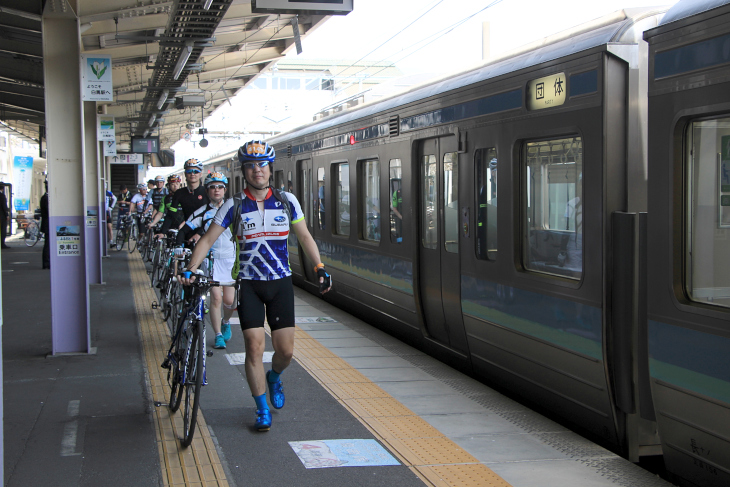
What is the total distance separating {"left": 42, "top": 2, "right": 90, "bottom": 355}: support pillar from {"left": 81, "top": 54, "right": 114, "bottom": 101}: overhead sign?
280cm

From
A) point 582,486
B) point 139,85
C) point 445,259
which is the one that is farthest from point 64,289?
point 139,85

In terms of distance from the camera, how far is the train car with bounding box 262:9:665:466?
4395mm

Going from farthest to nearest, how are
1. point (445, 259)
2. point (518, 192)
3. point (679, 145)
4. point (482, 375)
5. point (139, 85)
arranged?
1. point (139, 85)
2. point (445, 259)
3. point (482, 375)
4. point (518, 192)
5. point (679, 145)

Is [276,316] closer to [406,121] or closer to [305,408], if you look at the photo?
[305,408]

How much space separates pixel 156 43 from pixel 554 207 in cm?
1087

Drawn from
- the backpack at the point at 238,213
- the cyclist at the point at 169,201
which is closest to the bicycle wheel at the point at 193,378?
the backpack at the point at 238,213

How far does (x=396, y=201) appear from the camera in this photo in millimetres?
8000

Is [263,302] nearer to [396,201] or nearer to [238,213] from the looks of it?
[238,213]

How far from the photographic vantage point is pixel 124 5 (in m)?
10.1

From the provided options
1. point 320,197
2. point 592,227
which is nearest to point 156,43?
point 320,197

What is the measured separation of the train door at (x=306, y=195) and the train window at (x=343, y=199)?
4.79ft

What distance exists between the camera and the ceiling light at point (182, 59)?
11.4m

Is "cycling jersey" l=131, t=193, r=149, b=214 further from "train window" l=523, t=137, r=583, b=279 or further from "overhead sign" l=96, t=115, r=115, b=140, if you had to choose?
"train window" l=523, t=137, r=583, b=279

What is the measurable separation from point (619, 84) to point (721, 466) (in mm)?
2164
